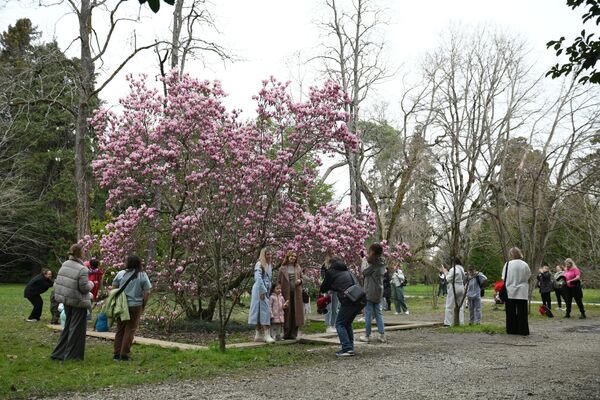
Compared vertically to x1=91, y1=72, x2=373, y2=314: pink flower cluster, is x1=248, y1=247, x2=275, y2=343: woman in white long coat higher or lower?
lower

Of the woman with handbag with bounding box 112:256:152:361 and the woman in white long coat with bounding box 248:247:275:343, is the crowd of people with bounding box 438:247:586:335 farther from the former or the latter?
the woman with handbag with bounding box 112:256:152:361

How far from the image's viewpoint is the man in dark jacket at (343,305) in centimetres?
927

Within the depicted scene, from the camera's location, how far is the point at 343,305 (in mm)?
9336

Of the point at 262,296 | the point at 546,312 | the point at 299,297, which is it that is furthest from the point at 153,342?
the point at 546,312

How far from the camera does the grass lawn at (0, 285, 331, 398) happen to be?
7258 mm

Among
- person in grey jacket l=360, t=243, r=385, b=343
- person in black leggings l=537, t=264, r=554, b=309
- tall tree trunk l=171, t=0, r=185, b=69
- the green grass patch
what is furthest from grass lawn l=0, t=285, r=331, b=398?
person in black leggings l=537, t=264, r=554, b=309

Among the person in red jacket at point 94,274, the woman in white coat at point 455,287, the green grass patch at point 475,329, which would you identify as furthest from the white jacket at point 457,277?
the person in red jacket at point 94,274

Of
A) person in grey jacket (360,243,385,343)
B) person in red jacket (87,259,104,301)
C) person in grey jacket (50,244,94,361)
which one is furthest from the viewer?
person in red jacket (87,259,104,301)

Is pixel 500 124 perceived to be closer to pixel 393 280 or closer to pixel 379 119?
pixel 379 119

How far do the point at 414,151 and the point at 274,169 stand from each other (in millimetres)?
12873

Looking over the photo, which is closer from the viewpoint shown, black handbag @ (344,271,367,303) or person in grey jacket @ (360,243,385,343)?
black handbag @ (344,271,367,303)

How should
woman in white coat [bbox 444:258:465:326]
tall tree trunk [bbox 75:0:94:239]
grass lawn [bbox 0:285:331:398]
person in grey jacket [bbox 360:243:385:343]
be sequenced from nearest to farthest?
grass lawn [bbox 0:285:331:398]
person in grey jacket [bbox 360:243:385:343]
woman in white coat [bbox 444:258:465:326]
tall tree trunk [bbox 75:0:94:239]

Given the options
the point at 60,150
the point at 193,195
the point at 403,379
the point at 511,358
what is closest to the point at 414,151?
the point at 193,195

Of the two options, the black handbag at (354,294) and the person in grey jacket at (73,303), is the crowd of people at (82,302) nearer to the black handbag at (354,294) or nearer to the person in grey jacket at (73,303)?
the person in grey jacket at (73,303)
